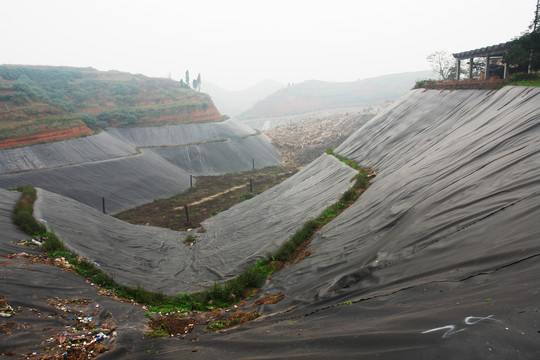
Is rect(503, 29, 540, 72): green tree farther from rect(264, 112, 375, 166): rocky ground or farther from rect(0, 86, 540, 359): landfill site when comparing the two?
→ rect(264, 112, 375, 166): rocky ground

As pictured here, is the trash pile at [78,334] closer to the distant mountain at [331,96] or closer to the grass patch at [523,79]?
the grass patch at [523,79]

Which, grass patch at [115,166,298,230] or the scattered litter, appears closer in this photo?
the scattered litter

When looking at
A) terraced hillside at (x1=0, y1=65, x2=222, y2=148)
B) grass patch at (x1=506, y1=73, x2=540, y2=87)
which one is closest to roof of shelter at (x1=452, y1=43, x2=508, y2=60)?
grass patch at (x1=506, y1=73, x2=540, y2=87)

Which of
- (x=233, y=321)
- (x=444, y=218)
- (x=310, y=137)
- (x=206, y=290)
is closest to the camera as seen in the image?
(x=444, y=218)

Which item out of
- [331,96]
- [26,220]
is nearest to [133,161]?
[26,220]

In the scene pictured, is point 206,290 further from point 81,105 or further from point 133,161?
point 81,105

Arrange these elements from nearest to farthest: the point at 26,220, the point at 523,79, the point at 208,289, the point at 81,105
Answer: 1. the point at 208,289
2. the point at 26,220
3. the point at 523,79
4. the point at 81,105
